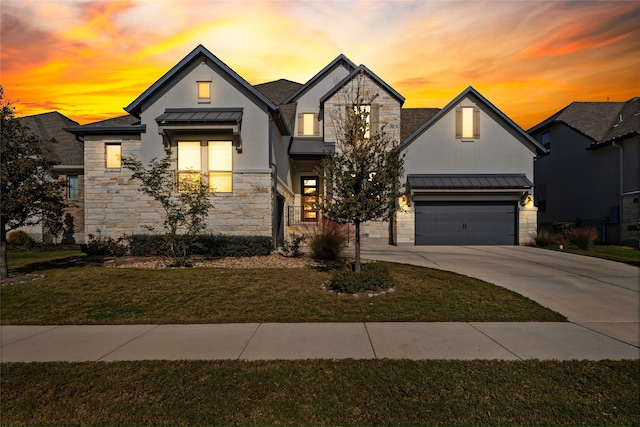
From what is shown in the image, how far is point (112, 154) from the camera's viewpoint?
16.9m

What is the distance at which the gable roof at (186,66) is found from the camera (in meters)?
15.9

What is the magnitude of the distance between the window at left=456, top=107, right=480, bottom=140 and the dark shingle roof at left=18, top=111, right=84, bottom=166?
22.6 m

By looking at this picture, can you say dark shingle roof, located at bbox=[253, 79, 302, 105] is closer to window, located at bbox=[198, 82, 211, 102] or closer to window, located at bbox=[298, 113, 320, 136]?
window, located at bbox=[298, 113, 320, 136]

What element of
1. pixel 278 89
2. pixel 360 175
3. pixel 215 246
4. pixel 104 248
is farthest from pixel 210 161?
pixel 278 89

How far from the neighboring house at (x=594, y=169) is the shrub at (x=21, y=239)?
107ft

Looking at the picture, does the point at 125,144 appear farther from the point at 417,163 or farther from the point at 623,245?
the point at 623,245

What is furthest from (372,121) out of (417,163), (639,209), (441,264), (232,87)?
(639,209)

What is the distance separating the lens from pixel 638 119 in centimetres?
2119

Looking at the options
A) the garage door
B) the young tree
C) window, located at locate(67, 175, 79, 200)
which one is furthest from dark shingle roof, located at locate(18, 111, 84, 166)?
the garage door

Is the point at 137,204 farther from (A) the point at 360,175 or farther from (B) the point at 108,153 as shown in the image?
(A) the point at 360,175

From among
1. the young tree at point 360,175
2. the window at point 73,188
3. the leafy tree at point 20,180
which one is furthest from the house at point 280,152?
the window at point 73,188

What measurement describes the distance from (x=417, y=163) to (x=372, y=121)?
383 centimetres

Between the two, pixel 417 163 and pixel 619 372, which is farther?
pixel 417 163

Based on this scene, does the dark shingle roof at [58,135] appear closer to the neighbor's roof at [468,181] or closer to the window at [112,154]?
the window at [112,154]
